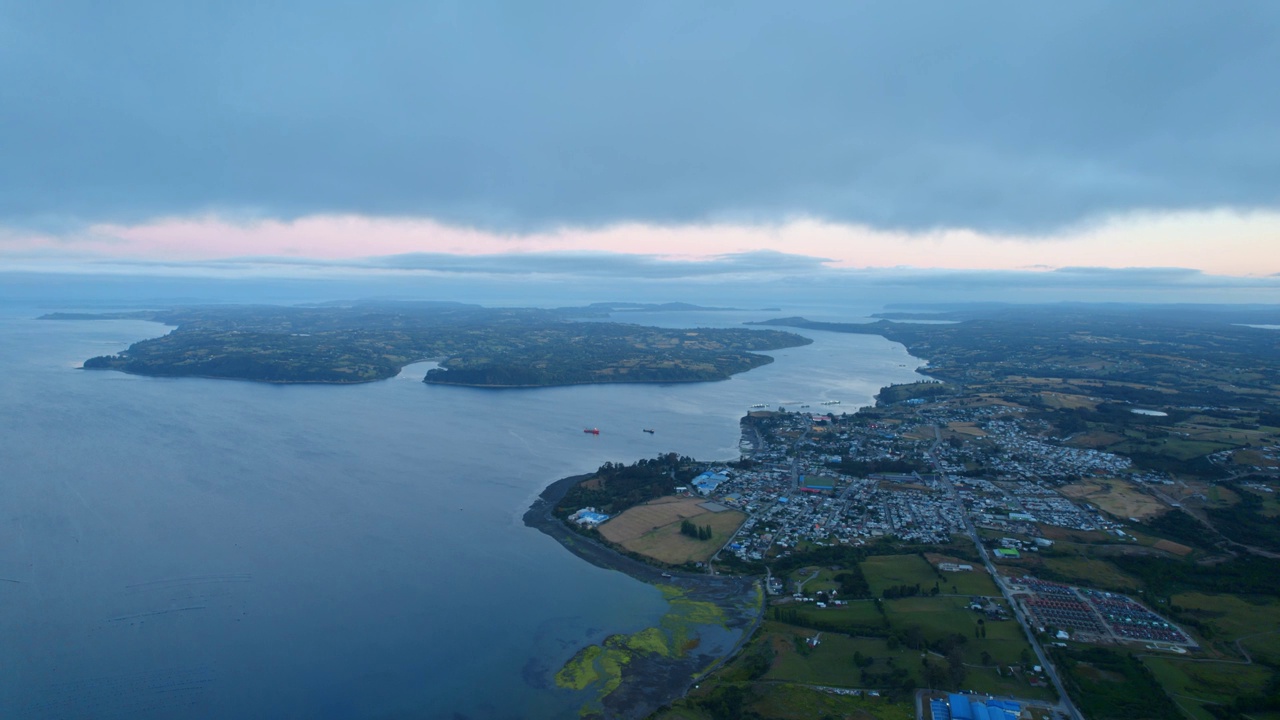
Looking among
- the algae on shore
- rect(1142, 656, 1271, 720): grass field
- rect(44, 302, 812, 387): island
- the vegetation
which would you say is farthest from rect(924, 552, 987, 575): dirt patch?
rect(44, 302, 812, 387): island

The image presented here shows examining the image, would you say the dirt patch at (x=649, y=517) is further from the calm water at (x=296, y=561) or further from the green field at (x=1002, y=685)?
the green field at (x=1002, y=685)

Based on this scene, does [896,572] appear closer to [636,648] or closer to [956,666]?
[956,666]

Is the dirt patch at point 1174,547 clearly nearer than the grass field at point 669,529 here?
Yes

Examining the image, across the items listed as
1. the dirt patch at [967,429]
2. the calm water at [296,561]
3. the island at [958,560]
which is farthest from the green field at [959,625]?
the dirt patch at [967,429]

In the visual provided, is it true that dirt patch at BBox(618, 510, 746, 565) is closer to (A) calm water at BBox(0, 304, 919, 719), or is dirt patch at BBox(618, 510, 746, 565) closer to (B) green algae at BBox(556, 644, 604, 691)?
(A) calm water at BBox(0, 304, 919, 719)

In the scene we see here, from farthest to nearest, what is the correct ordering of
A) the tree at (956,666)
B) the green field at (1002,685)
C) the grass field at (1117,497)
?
the grass field at (1117,497), the tree at (956,666), the green field at (1002,685)

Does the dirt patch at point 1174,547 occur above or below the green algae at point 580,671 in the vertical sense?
above
